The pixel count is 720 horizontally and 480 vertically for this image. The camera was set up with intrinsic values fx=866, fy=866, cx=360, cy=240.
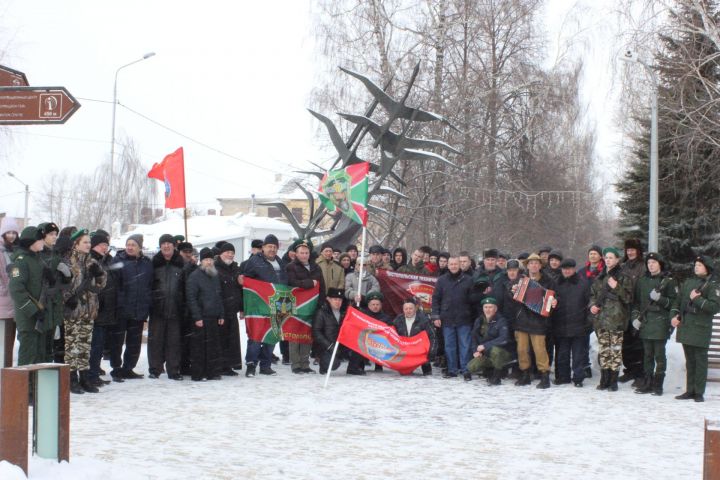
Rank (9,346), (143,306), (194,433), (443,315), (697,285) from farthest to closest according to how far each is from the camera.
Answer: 1. (443,315)
2. (143,306)
3. (697,285)
4. (9,346)
5. (194,433)

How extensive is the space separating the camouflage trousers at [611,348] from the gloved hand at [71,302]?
21.3ft

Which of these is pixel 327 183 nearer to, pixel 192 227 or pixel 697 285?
pixel 697 285

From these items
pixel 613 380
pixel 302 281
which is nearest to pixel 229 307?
pixel 302 281

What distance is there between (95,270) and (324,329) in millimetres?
3767

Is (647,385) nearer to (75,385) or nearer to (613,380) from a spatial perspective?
(613,380)

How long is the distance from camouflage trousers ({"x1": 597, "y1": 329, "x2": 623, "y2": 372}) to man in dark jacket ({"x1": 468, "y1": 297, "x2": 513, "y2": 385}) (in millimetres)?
1339

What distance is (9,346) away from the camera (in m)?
9.80

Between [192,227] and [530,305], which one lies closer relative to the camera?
[530,305]

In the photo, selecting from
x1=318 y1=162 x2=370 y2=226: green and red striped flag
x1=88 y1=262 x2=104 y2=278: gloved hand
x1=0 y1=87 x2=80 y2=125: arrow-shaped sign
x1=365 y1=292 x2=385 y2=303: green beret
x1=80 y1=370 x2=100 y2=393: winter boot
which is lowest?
x1=80 y1=370 x2=100 y2=393: winter boot

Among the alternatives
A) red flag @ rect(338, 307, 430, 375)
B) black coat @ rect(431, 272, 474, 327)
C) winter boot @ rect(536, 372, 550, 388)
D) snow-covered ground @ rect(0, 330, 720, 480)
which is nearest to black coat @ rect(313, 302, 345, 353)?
red flag @ rect(338, 307, 430, 375)

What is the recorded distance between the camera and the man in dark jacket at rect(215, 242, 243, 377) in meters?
12.1

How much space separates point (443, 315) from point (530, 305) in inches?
55.7

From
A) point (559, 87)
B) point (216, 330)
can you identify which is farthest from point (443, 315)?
point (559, 87)

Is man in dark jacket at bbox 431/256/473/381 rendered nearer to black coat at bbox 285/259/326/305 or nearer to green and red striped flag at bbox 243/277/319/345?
black coat at bbox 285/259/326/305
